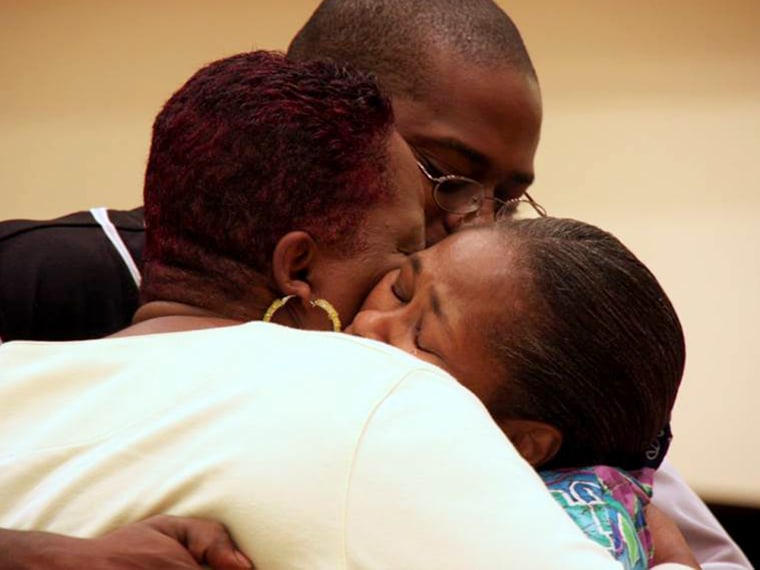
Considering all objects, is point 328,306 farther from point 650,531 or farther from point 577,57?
point 577,57

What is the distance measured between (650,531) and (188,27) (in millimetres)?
2933

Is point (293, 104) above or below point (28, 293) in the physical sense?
above

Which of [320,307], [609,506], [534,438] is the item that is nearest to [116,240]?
[320,307]

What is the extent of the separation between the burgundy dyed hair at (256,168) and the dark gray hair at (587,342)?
0.21 meters

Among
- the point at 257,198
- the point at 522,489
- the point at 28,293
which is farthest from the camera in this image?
the point at 28,293

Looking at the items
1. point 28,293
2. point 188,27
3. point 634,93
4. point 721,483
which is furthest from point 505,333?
point 188,27

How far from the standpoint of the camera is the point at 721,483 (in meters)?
3.24

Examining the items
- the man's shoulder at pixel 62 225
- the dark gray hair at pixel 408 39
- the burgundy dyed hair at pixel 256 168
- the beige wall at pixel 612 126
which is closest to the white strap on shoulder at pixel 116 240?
the man's shoulder at pixel 62 225

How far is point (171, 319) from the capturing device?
132cm

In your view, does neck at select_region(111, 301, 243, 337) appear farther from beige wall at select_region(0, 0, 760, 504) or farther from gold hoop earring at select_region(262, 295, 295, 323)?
beige wall at select_region(0, 0, 760, 504)

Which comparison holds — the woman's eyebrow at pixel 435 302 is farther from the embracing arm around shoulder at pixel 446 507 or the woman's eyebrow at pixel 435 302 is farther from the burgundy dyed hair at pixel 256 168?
the embracing arm around shoulder at pixel 446 507

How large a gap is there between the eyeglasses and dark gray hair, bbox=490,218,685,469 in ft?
1.47

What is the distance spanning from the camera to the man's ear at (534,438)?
1466 mm

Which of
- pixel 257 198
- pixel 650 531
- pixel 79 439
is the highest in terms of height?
pixel 257 198
